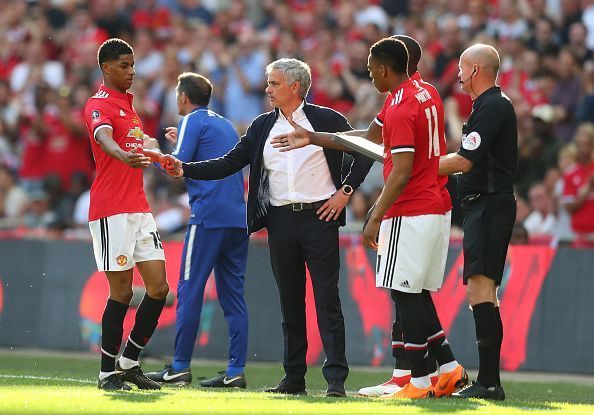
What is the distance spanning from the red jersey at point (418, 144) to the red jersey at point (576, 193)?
19.5ft

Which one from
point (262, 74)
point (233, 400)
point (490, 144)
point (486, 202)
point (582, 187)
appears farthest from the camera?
point (262, 74)

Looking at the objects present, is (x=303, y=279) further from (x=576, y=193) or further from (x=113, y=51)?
(x=576, y=193)

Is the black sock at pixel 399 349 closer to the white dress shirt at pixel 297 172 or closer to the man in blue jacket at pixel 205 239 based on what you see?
the white dress shirt at pixel 297 172

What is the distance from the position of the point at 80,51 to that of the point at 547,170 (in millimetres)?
8919

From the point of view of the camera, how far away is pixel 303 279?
958 centimetres

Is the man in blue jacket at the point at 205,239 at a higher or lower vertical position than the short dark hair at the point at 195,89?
lower

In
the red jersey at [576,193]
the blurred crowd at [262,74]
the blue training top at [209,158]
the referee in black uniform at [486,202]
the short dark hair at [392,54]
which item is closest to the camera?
the short dark hair at [392,54]

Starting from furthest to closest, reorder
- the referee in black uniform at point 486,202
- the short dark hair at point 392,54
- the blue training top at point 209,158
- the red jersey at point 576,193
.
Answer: the red jersey at point 576,193 → the blue training top at point 209,158 → the referee in black uniform at point 486,202 → the short dark hair at point 392,54

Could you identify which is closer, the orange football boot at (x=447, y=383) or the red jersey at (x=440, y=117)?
the red jersey at (x=440, y=117)

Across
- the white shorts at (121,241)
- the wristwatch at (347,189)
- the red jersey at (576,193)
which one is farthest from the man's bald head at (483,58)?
the red jersey at (576,193)

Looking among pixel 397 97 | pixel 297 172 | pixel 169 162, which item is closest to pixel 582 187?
pixel 297 172

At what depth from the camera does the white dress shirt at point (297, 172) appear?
939 centimetres

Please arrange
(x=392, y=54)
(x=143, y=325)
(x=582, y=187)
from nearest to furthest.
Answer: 1. (x=392, y=54)
2. (x=143, y=325)
3. (x=582, y=187)

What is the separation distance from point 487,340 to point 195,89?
3.42 meters
